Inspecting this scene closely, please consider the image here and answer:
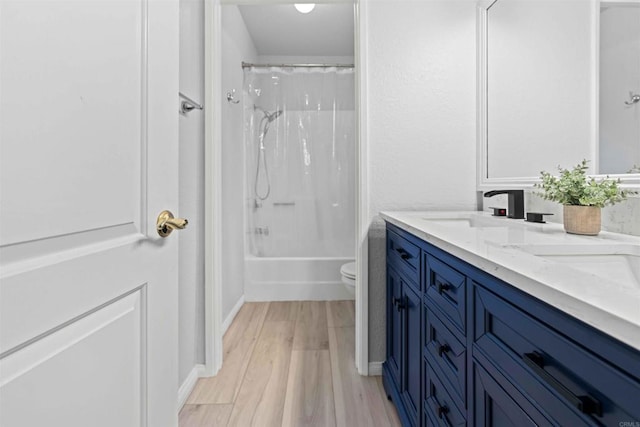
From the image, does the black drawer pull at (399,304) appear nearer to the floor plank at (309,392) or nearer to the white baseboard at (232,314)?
the floor plank at (309,392)

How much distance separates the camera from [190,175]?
6.15ft

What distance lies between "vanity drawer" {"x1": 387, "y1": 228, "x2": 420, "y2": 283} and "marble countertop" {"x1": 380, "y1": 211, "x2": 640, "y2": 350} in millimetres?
77

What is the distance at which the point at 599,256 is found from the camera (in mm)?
1017

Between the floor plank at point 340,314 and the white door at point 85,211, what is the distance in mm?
1889

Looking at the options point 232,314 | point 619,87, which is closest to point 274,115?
point 232,314

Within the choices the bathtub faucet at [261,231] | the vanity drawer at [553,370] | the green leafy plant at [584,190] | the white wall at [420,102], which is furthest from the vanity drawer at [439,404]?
the bathtub faucet at [261,231]

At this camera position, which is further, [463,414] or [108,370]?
[463,414]

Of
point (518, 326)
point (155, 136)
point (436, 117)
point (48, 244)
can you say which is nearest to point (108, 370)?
point (48, 244)

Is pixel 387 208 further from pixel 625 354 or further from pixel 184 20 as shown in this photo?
pixel 625 354

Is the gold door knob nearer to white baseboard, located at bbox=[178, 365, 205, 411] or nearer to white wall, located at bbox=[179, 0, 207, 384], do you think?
white wall, located at bbox=[179, 0, 207, 384]

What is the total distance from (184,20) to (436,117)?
1340 mm

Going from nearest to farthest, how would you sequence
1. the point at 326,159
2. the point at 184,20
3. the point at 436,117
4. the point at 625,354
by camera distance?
1. the point at 625,354
2. the point at 184,20
3. the point at 436,117
4. the point at 326,159

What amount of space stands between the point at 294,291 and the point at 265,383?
58.4 inches

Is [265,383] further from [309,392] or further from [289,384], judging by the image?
[309,392]
